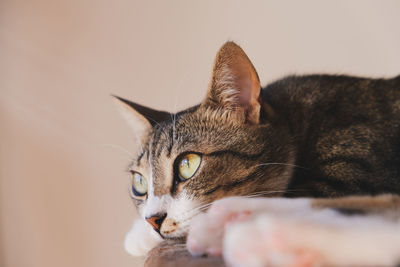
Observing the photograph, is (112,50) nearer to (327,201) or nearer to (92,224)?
(92,224)

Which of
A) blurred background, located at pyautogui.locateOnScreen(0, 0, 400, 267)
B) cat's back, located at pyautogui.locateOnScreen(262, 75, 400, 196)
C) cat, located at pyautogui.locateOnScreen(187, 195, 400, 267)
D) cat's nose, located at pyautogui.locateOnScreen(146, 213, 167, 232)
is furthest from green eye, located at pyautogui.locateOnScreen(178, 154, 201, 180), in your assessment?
blurred background, located at pyautogui.locateOnScreen(0, 0, 400, 267)

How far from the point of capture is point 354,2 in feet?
6.59

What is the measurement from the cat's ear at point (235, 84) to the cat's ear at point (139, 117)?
0.93 ft

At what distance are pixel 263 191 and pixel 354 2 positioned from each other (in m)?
1.67

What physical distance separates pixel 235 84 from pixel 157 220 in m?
0.40

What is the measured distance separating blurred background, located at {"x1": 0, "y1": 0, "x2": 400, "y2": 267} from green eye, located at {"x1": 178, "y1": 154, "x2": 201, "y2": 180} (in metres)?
1.22

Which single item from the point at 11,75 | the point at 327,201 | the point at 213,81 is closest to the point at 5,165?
the point at 11,75

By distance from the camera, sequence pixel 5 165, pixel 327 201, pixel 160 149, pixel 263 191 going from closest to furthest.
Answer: pixel 327 201, pixel 263 191, pixel 160 149, pixel 5 165

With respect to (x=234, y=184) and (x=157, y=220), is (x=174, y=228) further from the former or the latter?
(x=234, y=184)

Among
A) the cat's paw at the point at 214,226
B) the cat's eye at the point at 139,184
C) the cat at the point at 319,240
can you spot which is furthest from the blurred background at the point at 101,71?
the cat at the point at 319,240

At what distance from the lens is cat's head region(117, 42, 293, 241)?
0.81m

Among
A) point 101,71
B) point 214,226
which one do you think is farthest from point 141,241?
point 101,71

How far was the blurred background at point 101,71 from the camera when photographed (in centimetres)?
199

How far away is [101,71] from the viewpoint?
206cm
